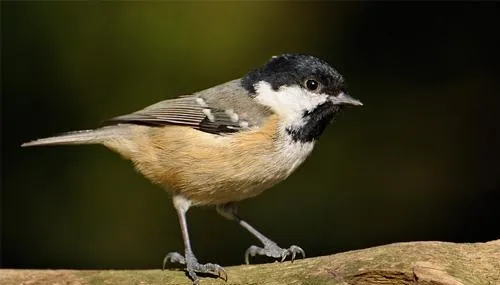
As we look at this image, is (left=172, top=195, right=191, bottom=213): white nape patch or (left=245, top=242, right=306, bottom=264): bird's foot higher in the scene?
(left=172, top=195, right=191, bottom=213): white nape patch

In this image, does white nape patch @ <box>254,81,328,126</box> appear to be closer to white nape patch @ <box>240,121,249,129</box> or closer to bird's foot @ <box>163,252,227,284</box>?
white nape patch @ <box>240,121,249,129</box>

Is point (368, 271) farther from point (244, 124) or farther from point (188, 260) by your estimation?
point (244, 124)

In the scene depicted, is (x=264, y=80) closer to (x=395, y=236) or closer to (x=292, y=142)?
(x=292, y=142)

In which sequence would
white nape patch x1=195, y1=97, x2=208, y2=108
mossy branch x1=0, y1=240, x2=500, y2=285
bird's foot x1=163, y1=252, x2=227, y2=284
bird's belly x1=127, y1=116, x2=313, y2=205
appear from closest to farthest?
1. mossy branch x1=0, y1=240, x2=500, y2=285
2. bird's foot x1=163, y1=252, x2=227, y2=284
3. bird's belly x1=127, y1=116, x2=313, y2=205
4. white nape patch x1=195, y1=97, x2=208, y2=108

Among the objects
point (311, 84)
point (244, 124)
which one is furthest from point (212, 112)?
point (311, 84)

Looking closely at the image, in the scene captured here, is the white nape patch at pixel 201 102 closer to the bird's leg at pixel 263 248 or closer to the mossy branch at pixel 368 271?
the bird's leg at pixel 263 248

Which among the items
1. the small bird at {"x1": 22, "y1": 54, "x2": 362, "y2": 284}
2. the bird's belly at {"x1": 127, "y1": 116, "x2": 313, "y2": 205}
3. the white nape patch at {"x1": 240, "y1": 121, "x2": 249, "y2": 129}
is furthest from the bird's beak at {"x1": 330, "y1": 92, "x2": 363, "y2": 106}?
the white nape patch at {"x1": 240, "y1": 121, "x2": 249, "y2": 129}

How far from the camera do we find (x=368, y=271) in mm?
2154

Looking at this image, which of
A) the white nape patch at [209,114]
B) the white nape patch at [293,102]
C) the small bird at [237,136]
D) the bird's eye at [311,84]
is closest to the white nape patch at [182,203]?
the small bird at [237,136]

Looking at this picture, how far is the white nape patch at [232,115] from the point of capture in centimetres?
274

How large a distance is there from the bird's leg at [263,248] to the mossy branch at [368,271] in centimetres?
23

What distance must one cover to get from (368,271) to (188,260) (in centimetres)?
64

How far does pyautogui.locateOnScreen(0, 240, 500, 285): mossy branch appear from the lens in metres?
2.12

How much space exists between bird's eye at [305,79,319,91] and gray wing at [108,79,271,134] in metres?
0.16
